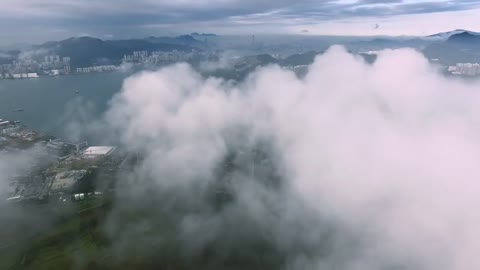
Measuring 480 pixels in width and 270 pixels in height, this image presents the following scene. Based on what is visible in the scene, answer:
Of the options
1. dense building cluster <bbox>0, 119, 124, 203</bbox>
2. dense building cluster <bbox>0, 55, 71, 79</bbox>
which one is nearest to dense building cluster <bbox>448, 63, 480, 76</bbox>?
dense building cluster <bbox>0, 119, 124, 203</bbox>

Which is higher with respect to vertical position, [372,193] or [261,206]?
[372,193]

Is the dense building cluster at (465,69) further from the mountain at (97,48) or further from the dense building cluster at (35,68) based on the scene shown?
the dense building cluster at (35,68)

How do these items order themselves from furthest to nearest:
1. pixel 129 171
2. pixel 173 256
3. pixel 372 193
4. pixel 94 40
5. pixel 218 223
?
pixel 94 40 → pixel 129 171 → pixel 218 223 → pixel 173 256 → pixel 372 193

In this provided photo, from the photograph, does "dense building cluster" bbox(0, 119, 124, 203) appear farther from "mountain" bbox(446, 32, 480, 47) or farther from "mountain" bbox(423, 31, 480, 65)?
"mountain" bbox(446, 32, 480, 47)

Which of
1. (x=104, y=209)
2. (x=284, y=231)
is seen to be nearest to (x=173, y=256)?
(x=284, y=231)

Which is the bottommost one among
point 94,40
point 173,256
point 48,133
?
point 173,256

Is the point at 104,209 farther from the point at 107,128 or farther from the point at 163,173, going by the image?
the point at 107,128

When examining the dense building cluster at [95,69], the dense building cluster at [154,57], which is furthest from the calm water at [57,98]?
the dense building cluster at [154,57]
